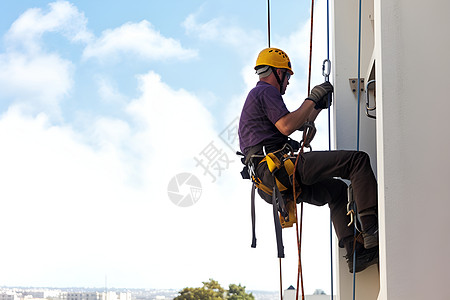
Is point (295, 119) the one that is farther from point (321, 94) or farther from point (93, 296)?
point (93, 296)

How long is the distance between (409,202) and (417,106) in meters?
0.31

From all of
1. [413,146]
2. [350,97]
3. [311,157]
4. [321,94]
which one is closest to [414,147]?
[413,146]

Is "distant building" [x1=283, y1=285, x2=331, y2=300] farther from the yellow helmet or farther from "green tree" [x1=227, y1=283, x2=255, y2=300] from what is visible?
"green tree" [x1=227, y1=283, x2=255, y2=300]

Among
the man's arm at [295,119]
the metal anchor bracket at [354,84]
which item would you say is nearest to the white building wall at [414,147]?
the man's arm at [295,119]

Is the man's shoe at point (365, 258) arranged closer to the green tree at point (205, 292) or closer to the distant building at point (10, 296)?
the green tree at point (205, 292)

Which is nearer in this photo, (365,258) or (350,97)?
(365,258)

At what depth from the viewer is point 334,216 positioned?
312 cm

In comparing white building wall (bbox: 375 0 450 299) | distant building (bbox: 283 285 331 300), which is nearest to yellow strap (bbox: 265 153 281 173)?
white building wall (bbox: 375 0 450 299)

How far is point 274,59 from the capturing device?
11.2 ft

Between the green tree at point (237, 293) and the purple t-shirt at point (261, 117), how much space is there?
1816 centimetres

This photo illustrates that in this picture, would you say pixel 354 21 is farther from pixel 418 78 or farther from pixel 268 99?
pixel 418 78

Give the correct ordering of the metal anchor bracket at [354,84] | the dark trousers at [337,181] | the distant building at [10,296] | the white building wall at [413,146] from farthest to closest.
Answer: the distant building at [10,296] < the metal anchor bracket at [354,84] < the dark trousers at [337,181] < the white building wall at [413,146]

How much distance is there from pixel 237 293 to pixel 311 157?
18.7 m

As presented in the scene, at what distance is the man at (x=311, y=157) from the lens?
2.77m
